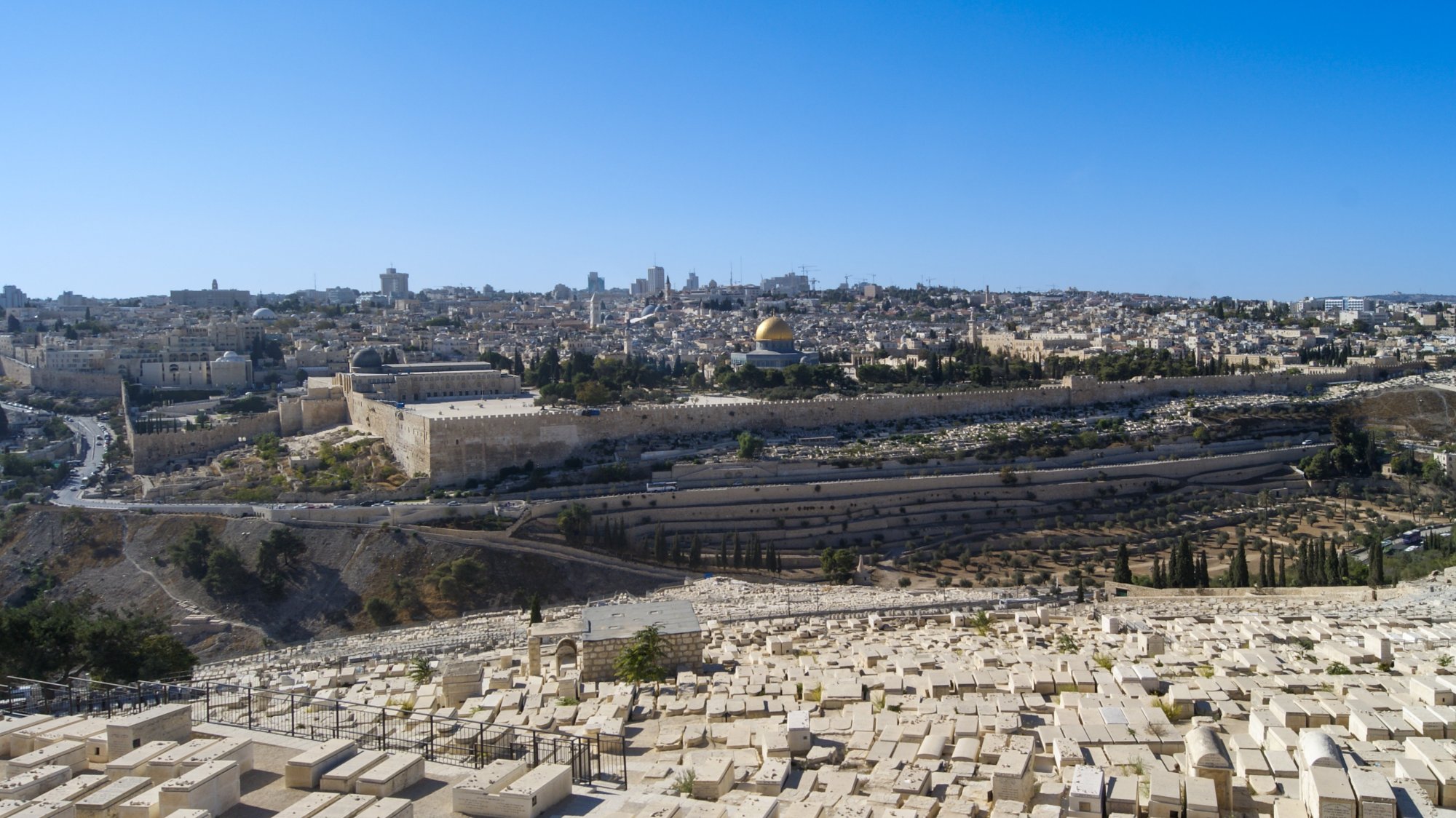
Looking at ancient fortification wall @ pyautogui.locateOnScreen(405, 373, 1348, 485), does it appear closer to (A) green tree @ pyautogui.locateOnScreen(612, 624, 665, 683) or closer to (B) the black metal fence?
(A) green tree @ pyautogui.locateOnScreen(612, 624, 665, 683)

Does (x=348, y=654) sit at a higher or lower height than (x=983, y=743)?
lower

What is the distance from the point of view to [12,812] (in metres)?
5.09

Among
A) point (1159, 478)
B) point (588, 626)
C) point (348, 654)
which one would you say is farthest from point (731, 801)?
point (1159, 478)

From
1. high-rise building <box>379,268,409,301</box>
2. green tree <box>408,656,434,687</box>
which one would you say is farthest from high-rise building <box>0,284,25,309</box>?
green tree <box>408,656,434,687</box>

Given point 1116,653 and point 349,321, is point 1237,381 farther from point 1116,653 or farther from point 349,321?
point 349,321

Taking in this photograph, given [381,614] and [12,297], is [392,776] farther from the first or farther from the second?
[12,297]

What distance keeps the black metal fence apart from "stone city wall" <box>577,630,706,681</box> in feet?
6.48

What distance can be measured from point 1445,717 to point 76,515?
20.8m

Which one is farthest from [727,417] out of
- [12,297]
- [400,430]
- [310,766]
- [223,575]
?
[12,297]

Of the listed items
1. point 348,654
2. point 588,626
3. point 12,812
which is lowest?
point 348,654

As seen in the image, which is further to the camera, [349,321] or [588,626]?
[349,321]

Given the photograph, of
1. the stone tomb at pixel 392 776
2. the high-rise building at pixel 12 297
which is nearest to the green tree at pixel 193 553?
the stone tomb at pixel 392 776

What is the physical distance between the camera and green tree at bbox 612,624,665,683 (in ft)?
32.9

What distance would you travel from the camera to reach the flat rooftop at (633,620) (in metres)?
10.5
